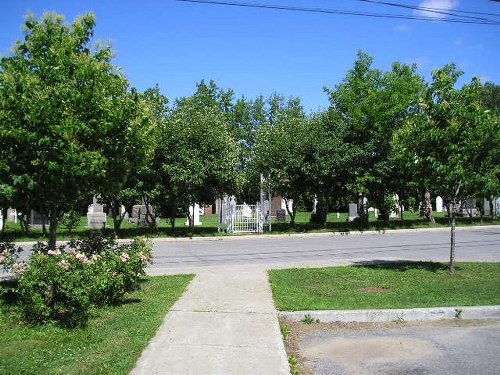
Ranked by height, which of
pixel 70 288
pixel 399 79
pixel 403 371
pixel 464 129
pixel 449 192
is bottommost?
pixel 403 371

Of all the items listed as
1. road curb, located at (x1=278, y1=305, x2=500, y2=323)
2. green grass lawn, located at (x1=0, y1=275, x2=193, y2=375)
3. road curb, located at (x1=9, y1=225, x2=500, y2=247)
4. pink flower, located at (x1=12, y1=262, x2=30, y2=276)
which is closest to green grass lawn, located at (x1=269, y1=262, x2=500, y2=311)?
road curb, located at (x1=278, y1=305, x2=500, y2=323)

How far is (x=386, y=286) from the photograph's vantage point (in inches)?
381

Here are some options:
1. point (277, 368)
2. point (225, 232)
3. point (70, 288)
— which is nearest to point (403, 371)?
point (277, 368)

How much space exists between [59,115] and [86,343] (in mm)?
3260

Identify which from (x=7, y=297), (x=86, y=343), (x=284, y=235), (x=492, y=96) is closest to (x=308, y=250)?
(x=284, y=235)

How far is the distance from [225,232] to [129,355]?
19293 mm

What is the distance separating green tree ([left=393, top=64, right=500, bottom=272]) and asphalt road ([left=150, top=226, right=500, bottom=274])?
135 inches

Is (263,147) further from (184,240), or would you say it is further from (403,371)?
(403,371)

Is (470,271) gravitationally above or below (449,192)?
below

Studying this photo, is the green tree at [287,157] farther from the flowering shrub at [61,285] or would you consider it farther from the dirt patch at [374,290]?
the flowering shrub at [61,285]

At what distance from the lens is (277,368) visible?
5.18 metres

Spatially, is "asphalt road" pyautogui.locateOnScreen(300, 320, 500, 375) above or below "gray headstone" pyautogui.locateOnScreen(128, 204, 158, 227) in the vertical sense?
below

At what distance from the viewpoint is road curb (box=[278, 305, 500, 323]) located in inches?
294

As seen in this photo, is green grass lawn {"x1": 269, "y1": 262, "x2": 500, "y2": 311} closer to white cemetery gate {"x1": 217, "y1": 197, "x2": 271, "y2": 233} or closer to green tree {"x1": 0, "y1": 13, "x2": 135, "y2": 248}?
green tree {"x1": 0, "y1": 13, "x2": 135, "y2": 248}
